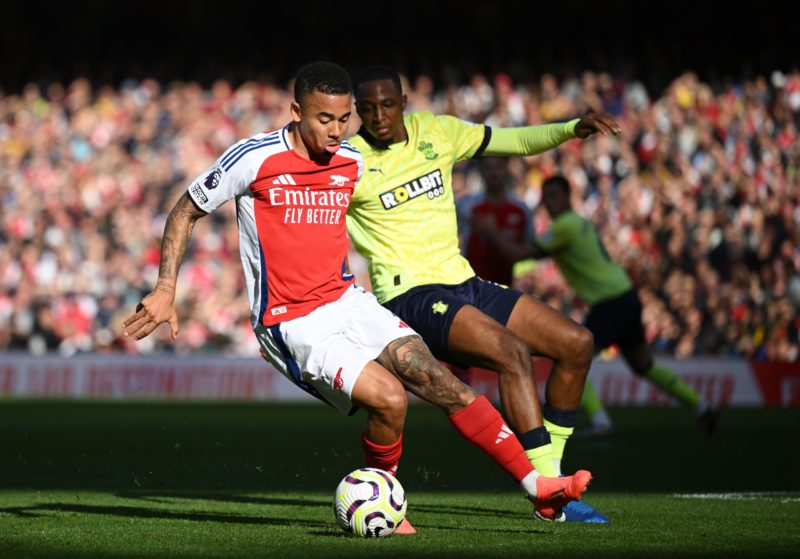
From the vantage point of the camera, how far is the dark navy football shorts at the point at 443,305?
22.1 ft

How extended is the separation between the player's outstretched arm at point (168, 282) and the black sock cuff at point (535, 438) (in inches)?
71.2

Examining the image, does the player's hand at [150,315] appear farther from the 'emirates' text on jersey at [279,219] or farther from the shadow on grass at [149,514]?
the shadow on grass at [149,514]

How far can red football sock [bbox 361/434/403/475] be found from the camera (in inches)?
245

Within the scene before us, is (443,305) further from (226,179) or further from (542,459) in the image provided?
(226,179)

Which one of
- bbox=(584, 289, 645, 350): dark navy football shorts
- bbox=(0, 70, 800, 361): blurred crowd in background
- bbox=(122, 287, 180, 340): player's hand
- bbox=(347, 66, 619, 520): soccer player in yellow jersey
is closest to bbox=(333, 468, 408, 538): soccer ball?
bbox=(347, 66, 619, 520): soccer player in yellow jersey

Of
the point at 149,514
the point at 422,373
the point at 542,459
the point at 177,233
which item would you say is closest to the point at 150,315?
the point at 177,233

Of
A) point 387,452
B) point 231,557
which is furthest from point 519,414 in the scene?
point 231,557

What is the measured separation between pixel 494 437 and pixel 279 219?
1376 millimetres

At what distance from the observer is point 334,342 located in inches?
236

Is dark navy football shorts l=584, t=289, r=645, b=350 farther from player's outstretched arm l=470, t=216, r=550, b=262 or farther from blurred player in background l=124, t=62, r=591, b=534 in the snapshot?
blurred player in background l=124, t=62, r=591, b=534

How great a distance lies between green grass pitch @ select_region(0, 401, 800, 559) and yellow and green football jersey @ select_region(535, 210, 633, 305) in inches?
53.1

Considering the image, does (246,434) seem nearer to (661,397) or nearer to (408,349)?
(408,349)

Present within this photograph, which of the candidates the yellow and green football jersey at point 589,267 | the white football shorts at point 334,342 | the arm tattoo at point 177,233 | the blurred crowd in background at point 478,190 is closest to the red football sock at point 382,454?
the white football shorts at point 334,342

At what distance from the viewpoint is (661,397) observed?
1834 cm
